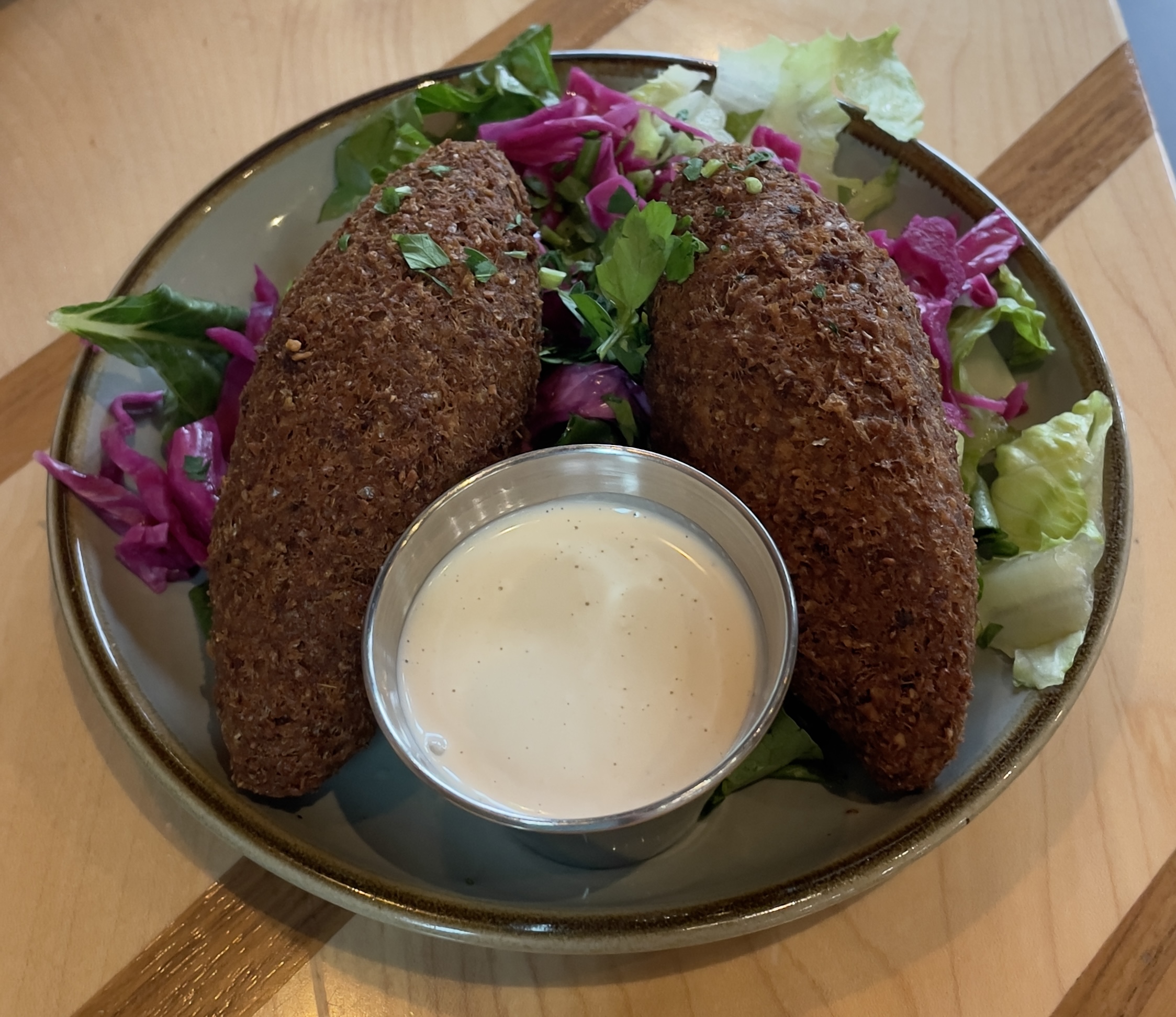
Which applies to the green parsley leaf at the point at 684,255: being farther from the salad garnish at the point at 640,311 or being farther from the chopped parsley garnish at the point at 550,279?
the chopped parsley garnish at the point at 550,279

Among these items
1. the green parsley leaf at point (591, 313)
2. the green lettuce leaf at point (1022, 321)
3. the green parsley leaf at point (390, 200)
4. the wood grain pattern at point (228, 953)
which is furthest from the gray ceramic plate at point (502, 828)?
the green parsley leaf at point (591, 313)

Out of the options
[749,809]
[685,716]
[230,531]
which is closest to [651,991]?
[749,809]

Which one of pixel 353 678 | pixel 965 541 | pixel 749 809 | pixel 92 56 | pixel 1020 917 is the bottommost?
pixel 1020 917

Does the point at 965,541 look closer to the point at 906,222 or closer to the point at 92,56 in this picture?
the point at 906,222

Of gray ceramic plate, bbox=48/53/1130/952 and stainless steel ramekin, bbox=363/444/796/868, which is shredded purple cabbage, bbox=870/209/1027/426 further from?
stainless steel ramekin, bbox=363/444/796/868

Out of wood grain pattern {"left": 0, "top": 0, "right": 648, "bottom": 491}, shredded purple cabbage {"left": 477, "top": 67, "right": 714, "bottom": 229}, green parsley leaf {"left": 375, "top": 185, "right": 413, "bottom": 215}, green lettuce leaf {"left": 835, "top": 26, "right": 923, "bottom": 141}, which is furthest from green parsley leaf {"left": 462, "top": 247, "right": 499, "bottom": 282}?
green lettuce leaf {"left": 835, "top": 26, "right": 923, "bottom": 141}

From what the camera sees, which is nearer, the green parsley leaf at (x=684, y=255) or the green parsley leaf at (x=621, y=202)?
the green parsley leaf at (x=684, y=255)

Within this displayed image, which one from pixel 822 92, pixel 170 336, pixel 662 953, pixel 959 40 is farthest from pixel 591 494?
pixel 959 40
